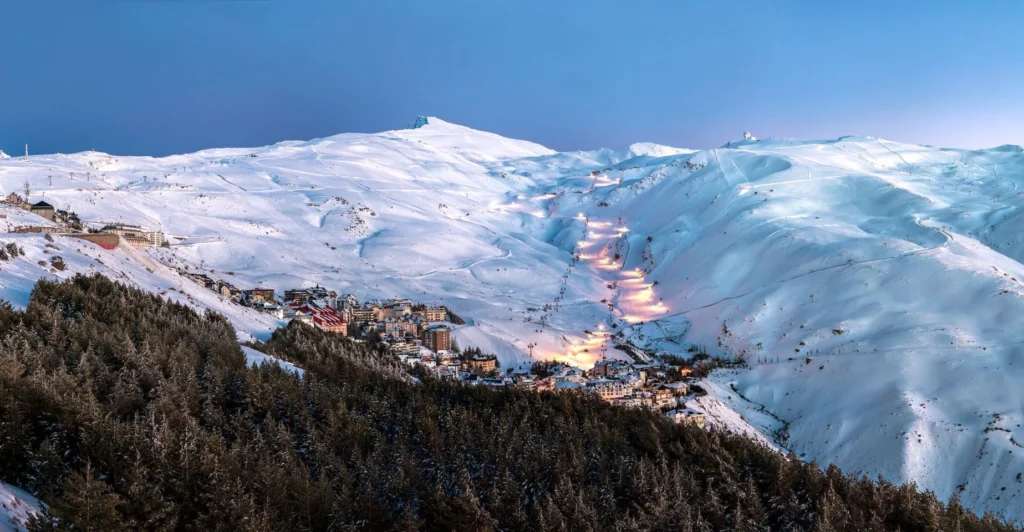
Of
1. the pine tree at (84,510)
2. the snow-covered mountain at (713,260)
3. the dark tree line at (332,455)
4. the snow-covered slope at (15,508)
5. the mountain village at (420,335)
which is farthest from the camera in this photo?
the mountain village at (420,335)

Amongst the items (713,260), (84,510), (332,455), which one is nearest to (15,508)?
(84,510)

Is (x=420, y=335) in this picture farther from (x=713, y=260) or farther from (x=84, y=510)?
(x=84, y=510)

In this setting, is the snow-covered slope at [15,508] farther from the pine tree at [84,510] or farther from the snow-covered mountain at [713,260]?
the snow-covered mountain at [713,260]

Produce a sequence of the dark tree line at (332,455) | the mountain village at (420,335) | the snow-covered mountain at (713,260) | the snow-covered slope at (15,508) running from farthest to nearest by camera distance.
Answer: the mountain village at (420,335) < the snow-covered mountain at (713,260) < the dark tree line at (332,455) < the snow-covered slope at (15,508)

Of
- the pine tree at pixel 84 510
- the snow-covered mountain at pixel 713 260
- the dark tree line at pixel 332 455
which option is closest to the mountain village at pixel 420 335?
the snow-covered mountain at pixel 713 260

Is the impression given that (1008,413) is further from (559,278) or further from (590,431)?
(559,278)

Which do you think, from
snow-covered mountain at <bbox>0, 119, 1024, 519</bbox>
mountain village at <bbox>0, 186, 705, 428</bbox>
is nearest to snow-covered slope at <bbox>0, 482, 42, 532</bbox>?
snow-covered mountain at <bbox>0, 119, 1024, 519</bbox>
